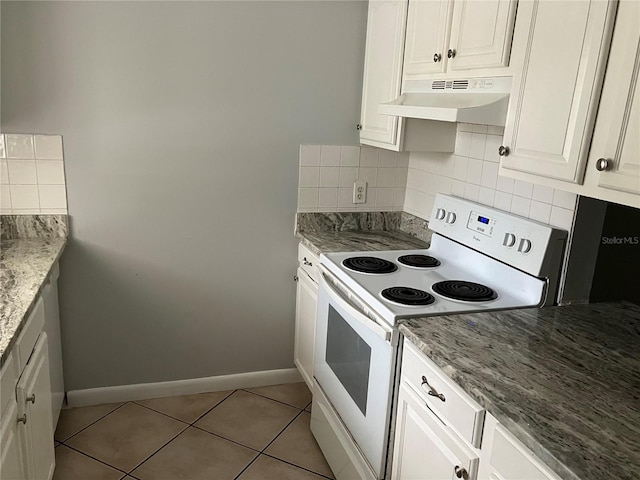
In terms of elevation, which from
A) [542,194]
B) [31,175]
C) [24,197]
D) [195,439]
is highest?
[542,194]

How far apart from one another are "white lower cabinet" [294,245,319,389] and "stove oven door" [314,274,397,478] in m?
0.21

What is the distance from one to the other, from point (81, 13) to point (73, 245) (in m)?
1.04

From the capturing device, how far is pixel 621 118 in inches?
52.7

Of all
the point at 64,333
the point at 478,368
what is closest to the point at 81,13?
the point at 64,333

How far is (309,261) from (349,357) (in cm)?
71

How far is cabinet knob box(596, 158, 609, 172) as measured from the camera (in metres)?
1.38

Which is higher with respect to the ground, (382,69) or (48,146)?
(382,69)

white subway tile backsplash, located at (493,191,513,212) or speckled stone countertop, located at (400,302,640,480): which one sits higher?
white subway tile backsplash, located at (493,191,513,212)

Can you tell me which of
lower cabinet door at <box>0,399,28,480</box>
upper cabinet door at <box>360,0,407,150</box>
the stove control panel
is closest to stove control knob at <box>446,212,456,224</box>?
the stove control panel

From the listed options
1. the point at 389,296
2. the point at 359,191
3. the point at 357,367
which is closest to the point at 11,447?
the point at 357,367

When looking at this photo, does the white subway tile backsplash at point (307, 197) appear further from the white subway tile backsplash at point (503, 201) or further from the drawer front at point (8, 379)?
the drawer front at point (8, 379)

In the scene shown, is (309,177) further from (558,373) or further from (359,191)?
(558,373)

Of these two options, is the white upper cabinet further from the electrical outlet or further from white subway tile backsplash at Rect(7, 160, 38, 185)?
white subway tile backsplash at Rect(7, 160, 38, 185)

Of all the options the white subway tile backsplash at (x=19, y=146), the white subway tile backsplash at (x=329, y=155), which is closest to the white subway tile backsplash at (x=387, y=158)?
the white subway tile backsplash at (x=329, y=155)
